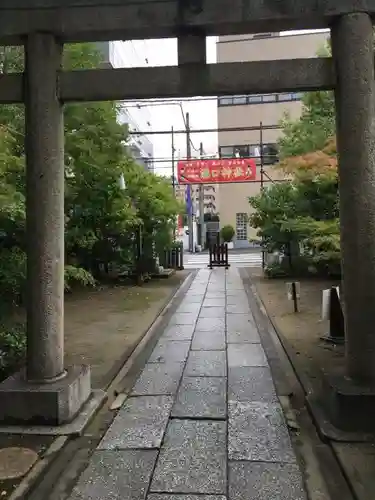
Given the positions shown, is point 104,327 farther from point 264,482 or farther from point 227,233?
point 227,233

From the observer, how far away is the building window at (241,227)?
39031 mm

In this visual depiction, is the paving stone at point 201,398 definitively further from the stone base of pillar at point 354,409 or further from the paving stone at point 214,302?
the paving stone at point 214,302

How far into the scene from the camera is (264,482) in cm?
353

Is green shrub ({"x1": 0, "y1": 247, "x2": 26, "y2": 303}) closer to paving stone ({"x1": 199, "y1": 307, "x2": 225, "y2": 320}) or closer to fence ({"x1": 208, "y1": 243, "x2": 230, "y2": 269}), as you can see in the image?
paving stone ({"x1": 199, "y1": 307, "x2": 225, "y2": 320})

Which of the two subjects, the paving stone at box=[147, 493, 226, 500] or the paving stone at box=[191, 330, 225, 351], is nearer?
the paving stone at box=[147, 493, 226, 500]

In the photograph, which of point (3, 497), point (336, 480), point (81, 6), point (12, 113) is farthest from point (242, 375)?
point (12, 113)

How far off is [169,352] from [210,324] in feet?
6.89

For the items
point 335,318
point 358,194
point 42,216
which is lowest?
point 335,318

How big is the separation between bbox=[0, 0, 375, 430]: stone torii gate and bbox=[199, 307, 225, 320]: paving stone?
17.4 feet

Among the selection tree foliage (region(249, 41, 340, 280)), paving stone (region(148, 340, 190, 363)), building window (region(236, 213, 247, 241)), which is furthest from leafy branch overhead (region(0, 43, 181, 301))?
building window (region(236, 213, 247, 241))

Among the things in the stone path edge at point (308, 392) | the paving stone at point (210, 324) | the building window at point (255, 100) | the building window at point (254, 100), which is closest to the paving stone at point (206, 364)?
the stone path edge at point (308, 392)

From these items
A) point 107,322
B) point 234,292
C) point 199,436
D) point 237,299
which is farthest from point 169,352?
point 234,292

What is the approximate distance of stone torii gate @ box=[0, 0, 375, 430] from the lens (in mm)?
4535

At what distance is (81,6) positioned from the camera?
4801 millimetres
